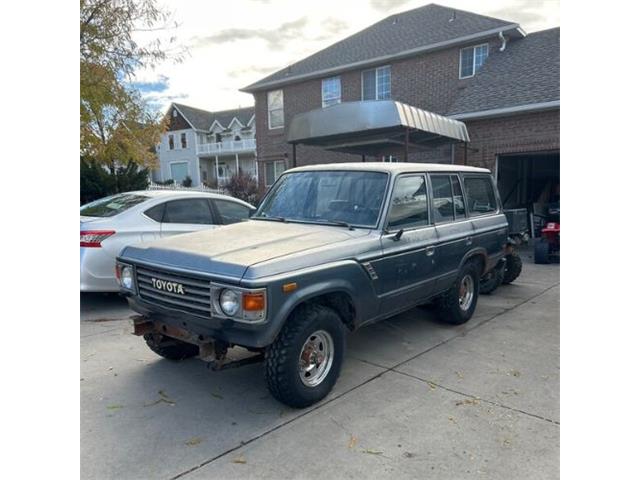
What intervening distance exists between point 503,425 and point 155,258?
9.52 ft

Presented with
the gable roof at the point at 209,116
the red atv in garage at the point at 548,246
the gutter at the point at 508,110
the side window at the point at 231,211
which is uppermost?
the gable roof at the point at 209,116

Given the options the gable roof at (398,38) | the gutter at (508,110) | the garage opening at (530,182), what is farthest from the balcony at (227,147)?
the gutter at (508,110)

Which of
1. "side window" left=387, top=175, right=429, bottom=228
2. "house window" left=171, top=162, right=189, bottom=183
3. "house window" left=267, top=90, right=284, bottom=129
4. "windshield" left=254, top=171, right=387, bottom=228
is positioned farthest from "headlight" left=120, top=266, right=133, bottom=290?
"house window" left=171, top=162, right=189, bottom=183

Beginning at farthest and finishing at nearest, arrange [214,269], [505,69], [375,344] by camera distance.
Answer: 1. [505,69]
2. [375,344]
3. [214,269]

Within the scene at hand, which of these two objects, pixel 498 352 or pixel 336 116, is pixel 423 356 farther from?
pixel 336 116

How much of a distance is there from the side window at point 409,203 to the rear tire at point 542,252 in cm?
647

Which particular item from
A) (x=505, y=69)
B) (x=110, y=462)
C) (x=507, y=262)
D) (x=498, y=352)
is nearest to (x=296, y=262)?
(x=110, y=462)

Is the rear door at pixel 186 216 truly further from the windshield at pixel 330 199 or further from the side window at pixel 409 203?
the side window at pixel 409 203

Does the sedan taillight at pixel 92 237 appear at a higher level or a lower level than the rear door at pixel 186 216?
lower

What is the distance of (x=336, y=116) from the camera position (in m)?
10.7

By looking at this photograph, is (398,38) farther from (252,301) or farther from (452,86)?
(252,301)

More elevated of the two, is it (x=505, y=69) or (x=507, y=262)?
(x=505, y=69)

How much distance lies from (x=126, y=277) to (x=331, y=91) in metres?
16.2

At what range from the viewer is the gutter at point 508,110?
37.3 feet
